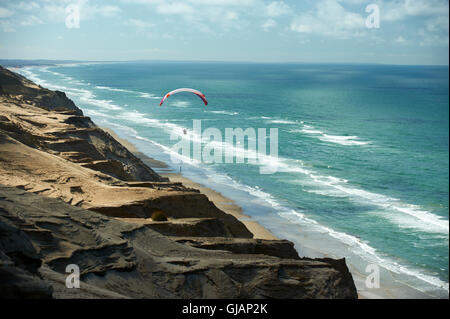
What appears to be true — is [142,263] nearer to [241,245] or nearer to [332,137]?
[241,245]

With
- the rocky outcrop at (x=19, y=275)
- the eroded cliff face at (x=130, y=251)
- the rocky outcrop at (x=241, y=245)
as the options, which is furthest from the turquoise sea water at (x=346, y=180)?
the rocky outcrop at (x=19, y=275)

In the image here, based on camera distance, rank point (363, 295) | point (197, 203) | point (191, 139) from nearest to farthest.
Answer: point (197, 203) → point (363, 295) → point (191, 139)

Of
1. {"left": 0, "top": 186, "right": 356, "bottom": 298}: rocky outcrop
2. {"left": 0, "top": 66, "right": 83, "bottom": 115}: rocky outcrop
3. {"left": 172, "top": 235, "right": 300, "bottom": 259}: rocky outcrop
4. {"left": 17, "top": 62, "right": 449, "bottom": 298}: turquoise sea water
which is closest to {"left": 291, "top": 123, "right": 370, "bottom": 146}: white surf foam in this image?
{"left": 17, "top": 62, "right": 449, "bottom": 298}: turquoise sea water

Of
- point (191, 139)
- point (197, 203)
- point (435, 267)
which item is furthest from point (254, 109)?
point (197, 203)

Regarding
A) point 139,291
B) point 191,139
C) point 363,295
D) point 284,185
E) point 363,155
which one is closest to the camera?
point 139,291

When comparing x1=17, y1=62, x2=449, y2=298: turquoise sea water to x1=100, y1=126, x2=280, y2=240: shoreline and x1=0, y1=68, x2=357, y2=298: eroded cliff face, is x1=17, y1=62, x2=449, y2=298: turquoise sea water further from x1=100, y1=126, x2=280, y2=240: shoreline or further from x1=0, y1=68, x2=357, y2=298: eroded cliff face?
x1=0, y1=68, x2=357, y2=298: eroded cliff face

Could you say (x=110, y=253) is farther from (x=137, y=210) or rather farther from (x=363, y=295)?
(x=363, y=295)

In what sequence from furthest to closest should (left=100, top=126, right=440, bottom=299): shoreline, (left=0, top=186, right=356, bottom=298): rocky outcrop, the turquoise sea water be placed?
the turquoise sea water, (left=100, top=126, right=440, bottom=299): shoreline, (left=0, top=186, right=356, bottom=298): rocky outcrop

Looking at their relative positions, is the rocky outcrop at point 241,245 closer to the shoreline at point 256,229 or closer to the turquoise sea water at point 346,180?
the shoreline at point 256,229
